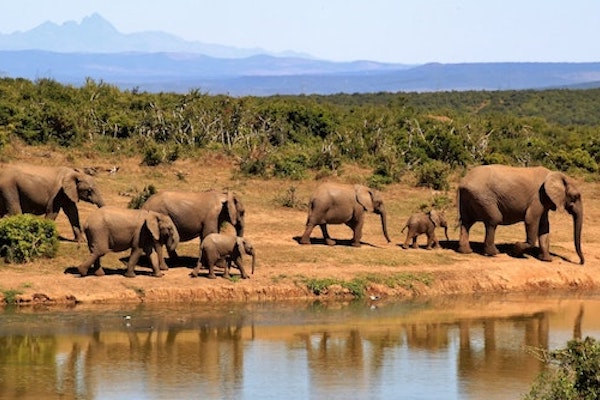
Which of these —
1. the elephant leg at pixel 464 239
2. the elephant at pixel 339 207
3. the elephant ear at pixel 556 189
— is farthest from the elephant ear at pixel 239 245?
the elephant ear at pixel 556 189

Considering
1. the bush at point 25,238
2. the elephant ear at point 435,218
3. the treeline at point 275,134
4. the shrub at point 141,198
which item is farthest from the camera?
the treeline at point 275,134

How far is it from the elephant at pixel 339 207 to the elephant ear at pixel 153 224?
450 cm

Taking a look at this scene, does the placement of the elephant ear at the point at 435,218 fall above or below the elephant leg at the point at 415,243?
above

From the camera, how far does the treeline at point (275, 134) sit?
3706 cm

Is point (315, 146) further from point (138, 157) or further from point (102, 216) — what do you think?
point (102, 216)

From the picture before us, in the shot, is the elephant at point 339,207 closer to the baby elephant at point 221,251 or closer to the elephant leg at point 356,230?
the elephant leg at point 356,230

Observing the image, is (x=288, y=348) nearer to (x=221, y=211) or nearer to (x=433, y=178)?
(x=221, y=211)

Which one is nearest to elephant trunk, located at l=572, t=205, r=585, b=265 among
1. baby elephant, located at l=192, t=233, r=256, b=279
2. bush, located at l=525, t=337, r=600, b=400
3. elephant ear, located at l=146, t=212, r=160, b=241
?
baby elephant, located at l=192, t=233, r=256, b=279

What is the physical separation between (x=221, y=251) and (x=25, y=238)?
364 centimetres

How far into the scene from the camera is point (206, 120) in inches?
1603

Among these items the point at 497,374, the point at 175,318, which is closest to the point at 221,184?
the point at 175,318

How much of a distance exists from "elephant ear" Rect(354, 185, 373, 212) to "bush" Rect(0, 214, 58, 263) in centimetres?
651

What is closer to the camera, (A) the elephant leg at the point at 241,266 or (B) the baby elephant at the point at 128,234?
(B) the baby elephant at the point at 128,234

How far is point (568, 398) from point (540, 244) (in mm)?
14124
